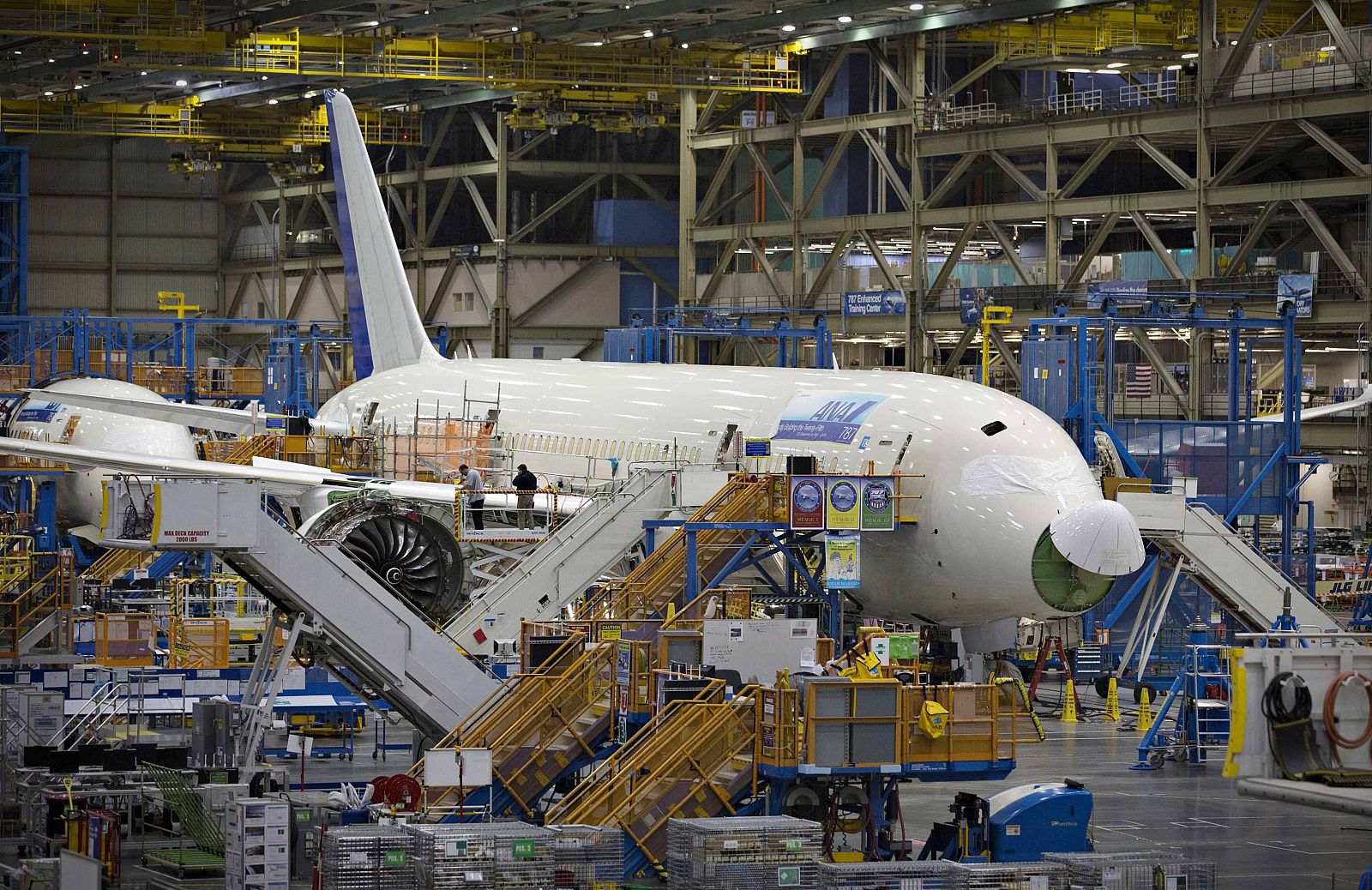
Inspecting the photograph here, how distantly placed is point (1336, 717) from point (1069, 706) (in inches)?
728

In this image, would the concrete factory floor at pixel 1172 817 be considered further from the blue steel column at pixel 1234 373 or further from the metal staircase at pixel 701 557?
the blue steel column at pixel 1234 373

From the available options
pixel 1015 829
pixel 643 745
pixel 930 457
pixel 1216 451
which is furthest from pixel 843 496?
pixel 1216 451

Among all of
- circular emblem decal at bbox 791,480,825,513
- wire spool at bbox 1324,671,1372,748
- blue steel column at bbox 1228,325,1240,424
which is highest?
blue steel column at bbox 1228,325,1240,424

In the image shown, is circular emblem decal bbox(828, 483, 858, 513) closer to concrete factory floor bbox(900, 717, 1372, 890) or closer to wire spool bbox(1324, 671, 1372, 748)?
concrete factory floor bbox(900, 717, 1372, 890)

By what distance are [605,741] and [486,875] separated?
542 centimetres

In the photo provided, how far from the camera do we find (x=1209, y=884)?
18.5 meters

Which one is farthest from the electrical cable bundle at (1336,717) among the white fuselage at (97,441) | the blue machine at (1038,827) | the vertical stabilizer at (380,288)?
the white fuselage at (97,441)

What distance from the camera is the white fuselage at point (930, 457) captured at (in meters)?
27.9

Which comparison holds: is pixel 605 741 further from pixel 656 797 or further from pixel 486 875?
pixel 486 875

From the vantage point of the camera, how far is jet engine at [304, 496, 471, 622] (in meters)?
30.8

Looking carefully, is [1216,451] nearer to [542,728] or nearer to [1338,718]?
[542,728]

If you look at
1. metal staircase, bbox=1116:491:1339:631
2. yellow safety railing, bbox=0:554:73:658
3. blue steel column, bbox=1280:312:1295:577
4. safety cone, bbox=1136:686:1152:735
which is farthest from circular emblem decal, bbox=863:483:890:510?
blue steel column, bbox=1280:312:1295:577

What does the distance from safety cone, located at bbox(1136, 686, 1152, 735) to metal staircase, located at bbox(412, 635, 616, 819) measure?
40.8 feet

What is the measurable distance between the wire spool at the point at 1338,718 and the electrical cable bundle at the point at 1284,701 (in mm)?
196
